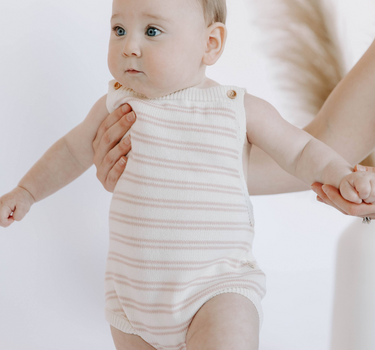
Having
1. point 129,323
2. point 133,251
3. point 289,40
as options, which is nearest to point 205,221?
point 133,251

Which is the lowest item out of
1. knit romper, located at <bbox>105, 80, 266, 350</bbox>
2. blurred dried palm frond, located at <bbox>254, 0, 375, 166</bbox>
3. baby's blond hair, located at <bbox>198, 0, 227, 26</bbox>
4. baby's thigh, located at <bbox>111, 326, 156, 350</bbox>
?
baby's thigh, located at <bbox>111, 326, 156, 350</bbox>

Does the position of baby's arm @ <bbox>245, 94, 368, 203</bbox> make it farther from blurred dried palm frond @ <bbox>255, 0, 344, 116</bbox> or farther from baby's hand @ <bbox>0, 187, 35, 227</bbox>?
blurred dried palm frond @ <bbox>255, 0, 344, 116</bbox>

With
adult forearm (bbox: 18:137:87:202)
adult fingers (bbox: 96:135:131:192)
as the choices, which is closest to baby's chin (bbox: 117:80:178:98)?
adult fingers (bbox: 96:135:131:192)

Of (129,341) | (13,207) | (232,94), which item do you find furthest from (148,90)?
(129,341)

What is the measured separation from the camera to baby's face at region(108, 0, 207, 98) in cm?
93

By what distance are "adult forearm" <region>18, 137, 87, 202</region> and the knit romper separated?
0.22 m

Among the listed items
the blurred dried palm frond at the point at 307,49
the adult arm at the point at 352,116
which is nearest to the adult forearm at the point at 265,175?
the adult arm at the point at 352,116

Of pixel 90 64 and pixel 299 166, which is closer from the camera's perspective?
pixel 299 166

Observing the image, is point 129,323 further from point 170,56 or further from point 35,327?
point 35,327

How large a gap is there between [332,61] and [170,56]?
83 cm

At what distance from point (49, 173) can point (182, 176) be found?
37cm

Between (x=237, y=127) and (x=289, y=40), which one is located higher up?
(x=289, y=40)

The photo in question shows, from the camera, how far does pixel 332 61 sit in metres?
1.60

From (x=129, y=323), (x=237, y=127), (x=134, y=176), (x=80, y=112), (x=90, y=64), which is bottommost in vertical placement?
(x=129, y=323)
